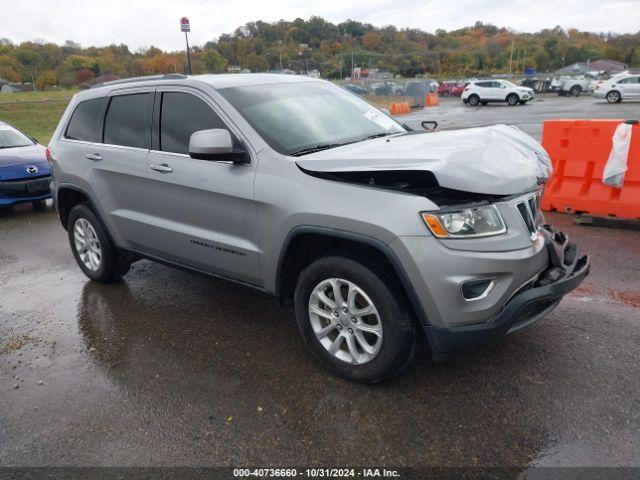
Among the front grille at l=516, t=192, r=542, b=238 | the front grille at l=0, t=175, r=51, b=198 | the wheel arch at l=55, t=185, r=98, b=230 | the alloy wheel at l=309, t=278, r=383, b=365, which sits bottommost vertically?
the front grille at l=0, t=175, r=51, b=198

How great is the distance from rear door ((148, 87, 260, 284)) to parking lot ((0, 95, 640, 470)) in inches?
24.1

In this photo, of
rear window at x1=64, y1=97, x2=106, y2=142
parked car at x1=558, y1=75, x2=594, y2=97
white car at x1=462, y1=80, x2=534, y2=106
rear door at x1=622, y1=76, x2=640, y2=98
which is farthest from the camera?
parked car at x1=558, y1=75, x2=594, y2=97

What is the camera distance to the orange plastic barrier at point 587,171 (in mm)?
5945

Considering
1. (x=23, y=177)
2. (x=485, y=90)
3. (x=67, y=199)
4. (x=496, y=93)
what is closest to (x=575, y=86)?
(x=496, y=93)

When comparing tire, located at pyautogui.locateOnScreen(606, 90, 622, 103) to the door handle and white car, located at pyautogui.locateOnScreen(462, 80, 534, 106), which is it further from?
the door handle

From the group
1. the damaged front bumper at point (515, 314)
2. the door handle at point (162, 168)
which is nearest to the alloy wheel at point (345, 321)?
the damaged front bumper at point (515, 314)

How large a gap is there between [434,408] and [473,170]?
1335 mm

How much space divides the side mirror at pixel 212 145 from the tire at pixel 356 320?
0.90 m

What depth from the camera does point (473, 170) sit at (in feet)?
9.00

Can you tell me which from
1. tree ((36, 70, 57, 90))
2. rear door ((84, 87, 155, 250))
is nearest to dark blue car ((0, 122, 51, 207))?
rear door ((84, 87, 155, 250))

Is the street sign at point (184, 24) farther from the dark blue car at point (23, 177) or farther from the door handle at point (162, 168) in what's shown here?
the door handle at point (162, 168)

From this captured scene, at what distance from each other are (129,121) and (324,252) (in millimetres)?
2182

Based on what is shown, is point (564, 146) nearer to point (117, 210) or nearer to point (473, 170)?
point (473, 170)

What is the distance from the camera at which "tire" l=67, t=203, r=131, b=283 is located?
4.79 metres
